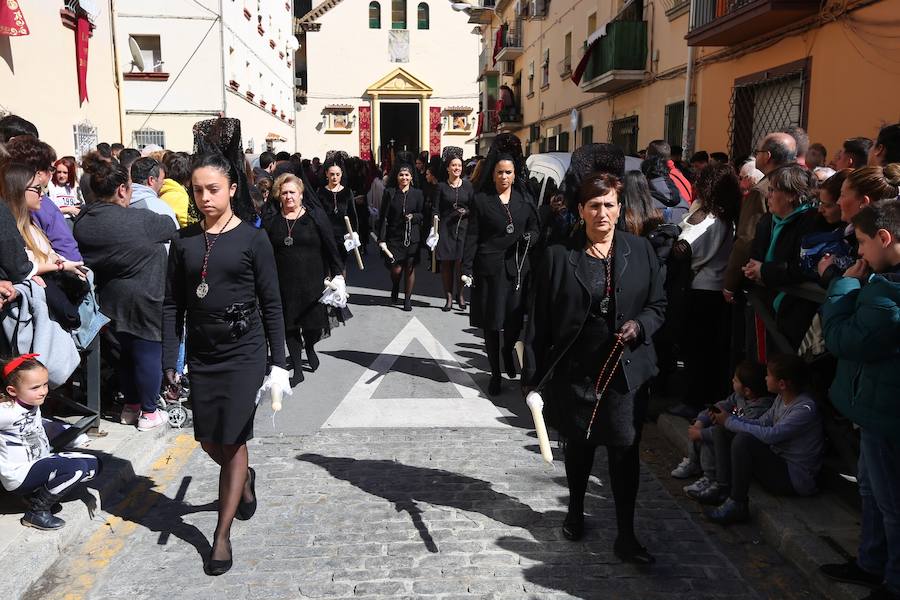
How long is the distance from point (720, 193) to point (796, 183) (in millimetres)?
870

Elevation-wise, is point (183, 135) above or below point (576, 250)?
above

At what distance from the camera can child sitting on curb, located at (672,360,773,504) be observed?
4555 millimetres

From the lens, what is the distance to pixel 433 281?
13828 millimetres

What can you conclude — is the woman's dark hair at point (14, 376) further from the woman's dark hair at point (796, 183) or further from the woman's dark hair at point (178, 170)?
the woman's dark hair at point (796, 183)

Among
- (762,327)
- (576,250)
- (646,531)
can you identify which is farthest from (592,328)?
(762,327)

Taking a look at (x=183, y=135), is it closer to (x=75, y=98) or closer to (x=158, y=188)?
(x=75, y=98)

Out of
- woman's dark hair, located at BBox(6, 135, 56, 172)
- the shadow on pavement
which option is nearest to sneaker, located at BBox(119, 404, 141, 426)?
the shadow on pavement

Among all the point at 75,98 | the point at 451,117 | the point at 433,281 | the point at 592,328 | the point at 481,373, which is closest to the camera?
the point at 592,328

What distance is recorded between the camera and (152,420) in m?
5.75

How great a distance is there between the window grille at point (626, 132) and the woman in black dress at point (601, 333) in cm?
1535

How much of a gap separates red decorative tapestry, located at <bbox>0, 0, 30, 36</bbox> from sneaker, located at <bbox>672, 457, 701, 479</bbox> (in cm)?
1192

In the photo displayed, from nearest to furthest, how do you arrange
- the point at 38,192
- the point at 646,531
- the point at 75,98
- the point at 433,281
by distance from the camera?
the point at 646,531
the point at 38,192
the point at 433,281
the point at 75,98

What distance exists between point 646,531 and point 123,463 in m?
3.30

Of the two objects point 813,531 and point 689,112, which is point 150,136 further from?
point 813,531
